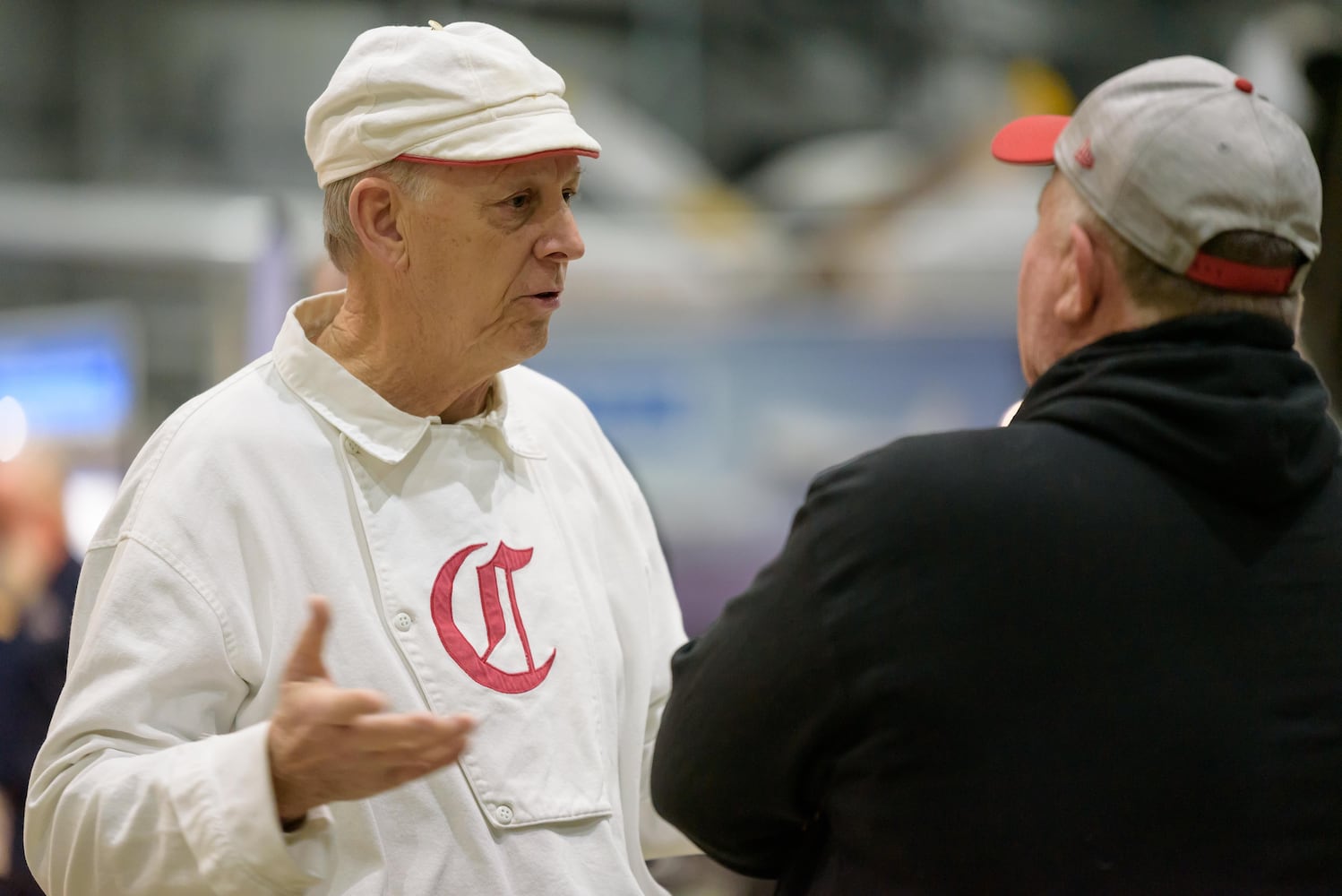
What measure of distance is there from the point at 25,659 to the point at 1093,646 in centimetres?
298

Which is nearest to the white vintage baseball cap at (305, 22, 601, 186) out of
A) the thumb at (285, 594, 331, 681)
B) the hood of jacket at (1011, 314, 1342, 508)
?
the thumb at (285, 594, 331, 681)

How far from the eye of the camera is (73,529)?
607cm

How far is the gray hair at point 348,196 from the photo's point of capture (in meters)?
1.87

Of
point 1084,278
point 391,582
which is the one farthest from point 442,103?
point 1084,278

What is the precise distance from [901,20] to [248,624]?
959cm

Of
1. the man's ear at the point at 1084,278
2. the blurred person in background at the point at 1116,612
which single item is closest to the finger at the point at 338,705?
the blurred person in background at the point at 1116,612

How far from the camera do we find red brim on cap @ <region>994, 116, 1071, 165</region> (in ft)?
5.28

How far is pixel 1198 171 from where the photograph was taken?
55.0 inches

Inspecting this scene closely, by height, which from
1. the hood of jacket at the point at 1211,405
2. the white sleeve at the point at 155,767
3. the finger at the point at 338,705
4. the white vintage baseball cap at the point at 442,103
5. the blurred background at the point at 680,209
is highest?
the white vintage baseball cap at the point at 442,103

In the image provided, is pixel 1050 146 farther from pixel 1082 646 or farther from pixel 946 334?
pixel 946 334

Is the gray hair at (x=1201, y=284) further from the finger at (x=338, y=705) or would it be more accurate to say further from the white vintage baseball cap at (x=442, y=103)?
the finger at (x=338, y=705)

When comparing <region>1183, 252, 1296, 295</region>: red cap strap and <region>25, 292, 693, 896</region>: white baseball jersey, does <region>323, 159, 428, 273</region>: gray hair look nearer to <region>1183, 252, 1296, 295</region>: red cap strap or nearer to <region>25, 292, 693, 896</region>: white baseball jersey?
<region>25, 292, 693, 896</region>: white baseball jersey

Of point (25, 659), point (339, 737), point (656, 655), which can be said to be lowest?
point (25, 659)

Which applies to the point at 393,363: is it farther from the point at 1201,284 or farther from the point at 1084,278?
the point at 1201,284
